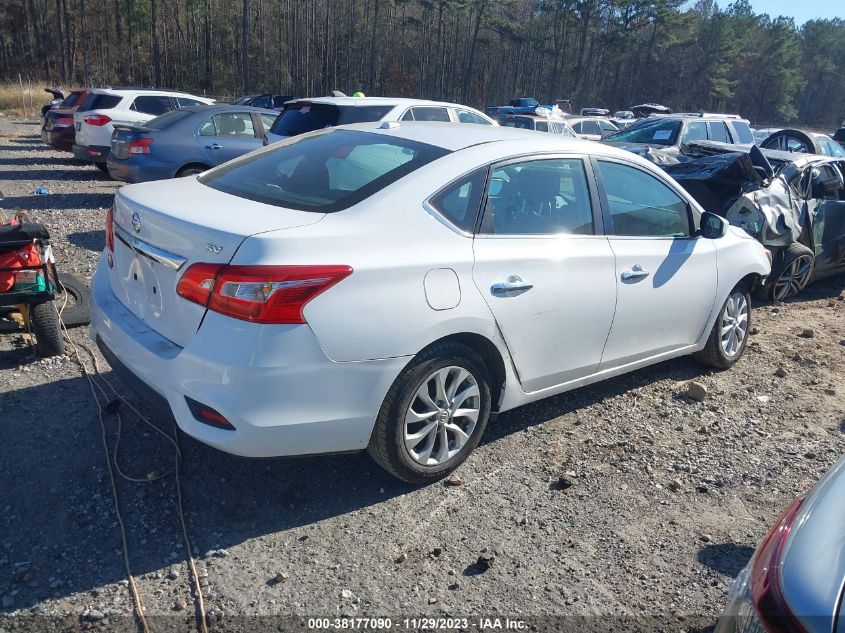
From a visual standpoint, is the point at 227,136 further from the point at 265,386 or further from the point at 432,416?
the point at 265,386

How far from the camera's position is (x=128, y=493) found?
335 centimetres

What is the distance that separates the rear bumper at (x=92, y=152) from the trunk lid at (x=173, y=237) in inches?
419

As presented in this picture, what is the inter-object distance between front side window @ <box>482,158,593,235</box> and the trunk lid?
3.23ft

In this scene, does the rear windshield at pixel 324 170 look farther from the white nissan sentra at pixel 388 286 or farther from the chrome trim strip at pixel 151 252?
the chrome trim strip at pixel 151 252

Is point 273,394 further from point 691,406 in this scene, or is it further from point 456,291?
point 691,406

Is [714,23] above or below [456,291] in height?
above

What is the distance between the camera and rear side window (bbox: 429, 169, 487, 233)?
136 inches

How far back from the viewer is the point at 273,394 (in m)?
2.88

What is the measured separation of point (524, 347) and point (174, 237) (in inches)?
71.0

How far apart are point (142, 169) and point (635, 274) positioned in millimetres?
7889

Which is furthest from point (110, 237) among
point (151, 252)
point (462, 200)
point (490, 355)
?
point (490, 355)

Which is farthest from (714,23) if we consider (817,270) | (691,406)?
(691,406)

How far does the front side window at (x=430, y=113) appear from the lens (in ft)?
32.4

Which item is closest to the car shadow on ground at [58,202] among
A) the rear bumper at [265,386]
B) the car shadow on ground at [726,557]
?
the rear bumper at [265,386]
